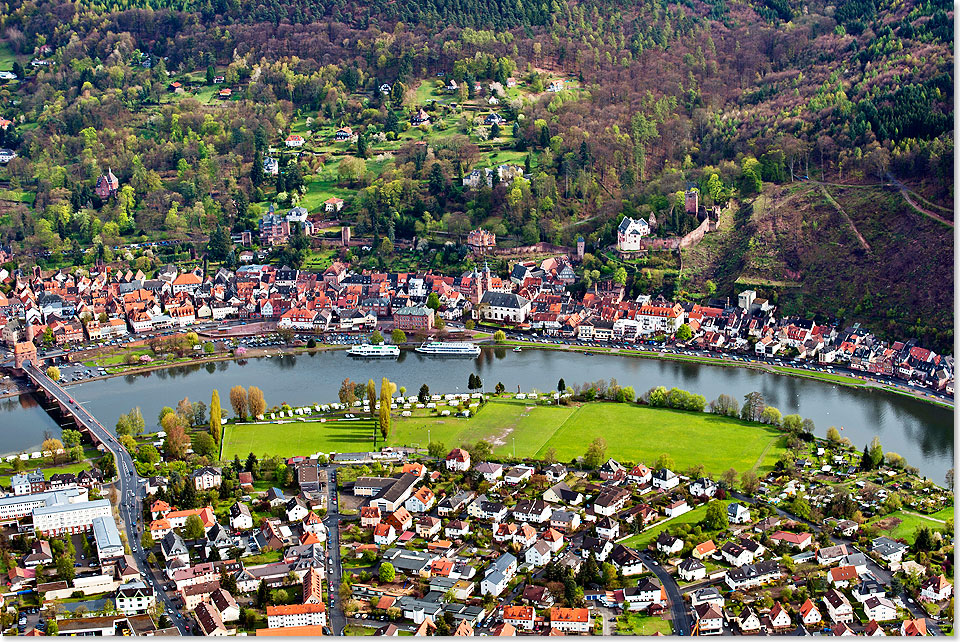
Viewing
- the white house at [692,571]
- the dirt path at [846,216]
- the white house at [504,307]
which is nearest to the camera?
the white house at [692,571]

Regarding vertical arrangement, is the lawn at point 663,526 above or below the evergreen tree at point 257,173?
below

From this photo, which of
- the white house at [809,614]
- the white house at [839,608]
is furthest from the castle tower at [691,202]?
→ the white house at [809,614]

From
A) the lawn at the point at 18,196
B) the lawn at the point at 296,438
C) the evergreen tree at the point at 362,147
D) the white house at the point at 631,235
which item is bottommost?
the lawn at the point at 296,438

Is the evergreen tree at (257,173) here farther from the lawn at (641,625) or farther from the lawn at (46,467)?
the lawn at (641,625)

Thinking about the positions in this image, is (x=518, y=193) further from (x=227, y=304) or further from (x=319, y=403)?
(x=319, y=403)

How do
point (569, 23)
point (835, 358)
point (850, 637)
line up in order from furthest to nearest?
1. point (569, 23)
2. point (835, 358)
3. point (850, 637)

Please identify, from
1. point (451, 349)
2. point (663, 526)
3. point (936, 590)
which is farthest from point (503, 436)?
point (936, 590)

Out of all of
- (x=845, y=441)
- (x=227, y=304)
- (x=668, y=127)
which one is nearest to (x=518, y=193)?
(x=668, y=127)
